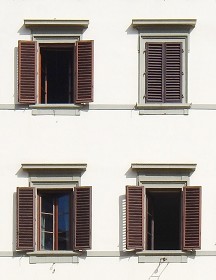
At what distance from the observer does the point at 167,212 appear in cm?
3042

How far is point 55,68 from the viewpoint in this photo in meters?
30.8

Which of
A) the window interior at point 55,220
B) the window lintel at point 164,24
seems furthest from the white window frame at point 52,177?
the window lintel at point 164,24

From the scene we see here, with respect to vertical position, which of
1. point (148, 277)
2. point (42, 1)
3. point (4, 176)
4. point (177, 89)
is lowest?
point (148, 277)

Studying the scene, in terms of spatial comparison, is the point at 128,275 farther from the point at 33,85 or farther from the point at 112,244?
the point at 33,85

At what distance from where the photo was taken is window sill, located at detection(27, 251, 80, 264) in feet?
97.9

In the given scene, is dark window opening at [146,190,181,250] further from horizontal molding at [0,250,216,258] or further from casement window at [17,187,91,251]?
casement window at [17,187,91,251]

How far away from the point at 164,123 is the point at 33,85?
2827 mm

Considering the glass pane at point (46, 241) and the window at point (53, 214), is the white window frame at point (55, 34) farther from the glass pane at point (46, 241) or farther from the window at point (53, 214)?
the glass pane at point (46, 241)

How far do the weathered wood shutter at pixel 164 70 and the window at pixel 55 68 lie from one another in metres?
1.24

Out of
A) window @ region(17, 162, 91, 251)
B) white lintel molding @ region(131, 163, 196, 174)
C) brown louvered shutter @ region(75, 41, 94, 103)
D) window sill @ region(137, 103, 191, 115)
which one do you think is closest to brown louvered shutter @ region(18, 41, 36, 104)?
brown louvered shutter @ region(75, 41, 94, 103)

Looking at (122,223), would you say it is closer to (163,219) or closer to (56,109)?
(163,219)

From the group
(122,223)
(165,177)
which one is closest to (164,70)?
(165,177)

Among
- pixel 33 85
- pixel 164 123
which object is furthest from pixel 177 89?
pixel 33 85

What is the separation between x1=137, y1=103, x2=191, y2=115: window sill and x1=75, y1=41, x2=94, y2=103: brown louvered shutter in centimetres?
113
